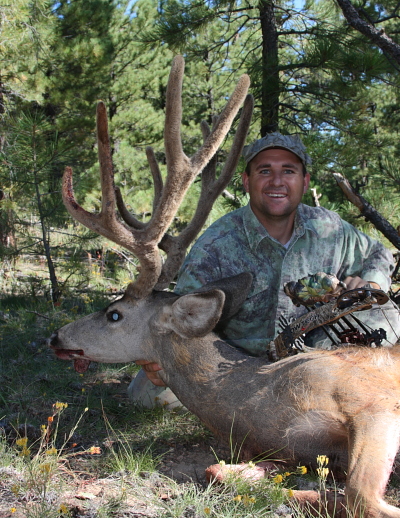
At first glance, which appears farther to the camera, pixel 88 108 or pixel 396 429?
pixel 88 108

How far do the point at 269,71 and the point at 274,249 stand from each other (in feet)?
10.3

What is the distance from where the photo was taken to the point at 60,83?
11.0 metres

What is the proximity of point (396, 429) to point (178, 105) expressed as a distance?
197cm

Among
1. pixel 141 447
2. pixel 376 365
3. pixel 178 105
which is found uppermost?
pixel 178 105

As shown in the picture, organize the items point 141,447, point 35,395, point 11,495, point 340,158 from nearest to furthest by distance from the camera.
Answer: point 11,495 → point 141,447 → point 35,395 → point 340,158

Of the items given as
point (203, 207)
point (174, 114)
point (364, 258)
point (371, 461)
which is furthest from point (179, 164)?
point (371, 461)

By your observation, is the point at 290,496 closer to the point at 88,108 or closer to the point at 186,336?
the point at 186,336

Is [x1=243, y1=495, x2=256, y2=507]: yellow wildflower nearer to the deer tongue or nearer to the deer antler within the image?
the deer antler

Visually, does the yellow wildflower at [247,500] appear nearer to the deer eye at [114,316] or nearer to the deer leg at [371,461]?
the deer leg at [371,461]

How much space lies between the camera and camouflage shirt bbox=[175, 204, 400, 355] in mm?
3850

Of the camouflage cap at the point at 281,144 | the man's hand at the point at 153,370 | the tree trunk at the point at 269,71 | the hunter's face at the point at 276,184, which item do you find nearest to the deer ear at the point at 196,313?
the man's hand at the point at 153,370

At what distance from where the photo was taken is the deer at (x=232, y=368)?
8.16ft

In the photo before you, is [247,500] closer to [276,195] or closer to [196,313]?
[196,313]

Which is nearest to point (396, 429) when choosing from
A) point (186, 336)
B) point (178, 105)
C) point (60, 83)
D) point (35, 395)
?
point (186, 336)
